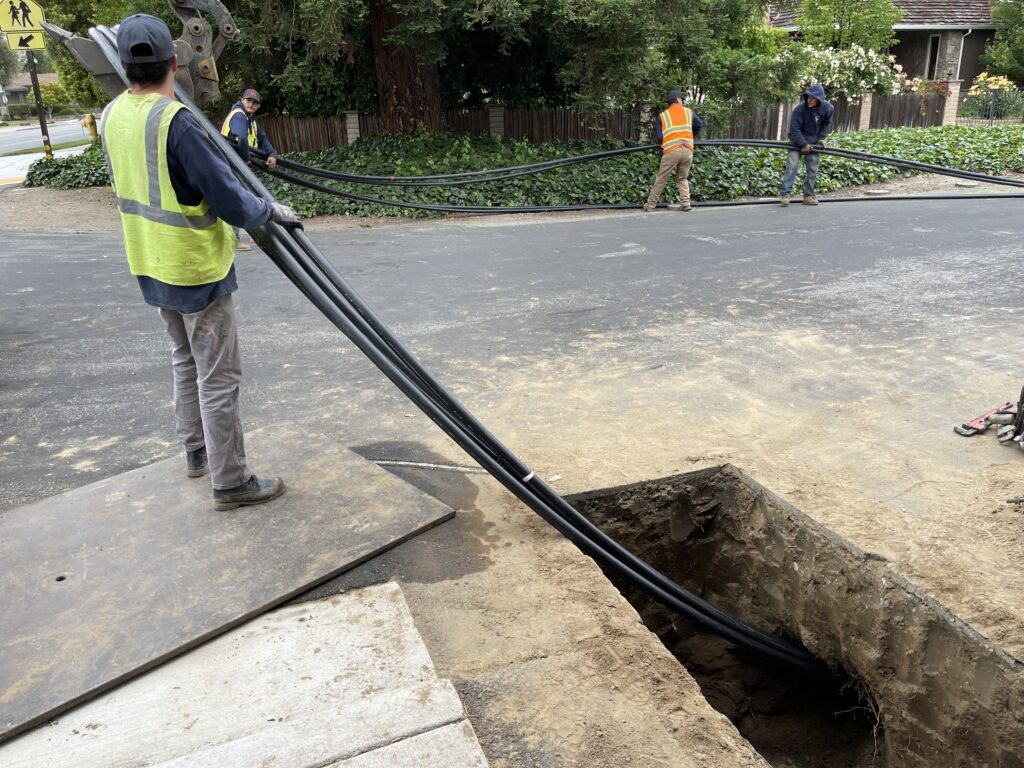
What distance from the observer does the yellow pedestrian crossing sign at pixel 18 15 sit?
15.0 metres

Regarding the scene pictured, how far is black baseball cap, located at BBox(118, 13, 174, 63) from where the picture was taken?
2.85 meters

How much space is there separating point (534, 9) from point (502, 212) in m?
3.01

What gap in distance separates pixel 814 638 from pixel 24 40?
18013 millimetres

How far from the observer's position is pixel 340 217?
13.0m

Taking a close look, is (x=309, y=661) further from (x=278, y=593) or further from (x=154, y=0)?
(x=154, y=0)

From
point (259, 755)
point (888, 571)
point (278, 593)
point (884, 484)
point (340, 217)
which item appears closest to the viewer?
point (259, 755)

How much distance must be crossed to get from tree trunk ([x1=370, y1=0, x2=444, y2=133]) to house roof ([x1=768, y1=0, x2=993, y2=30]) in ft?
58.7

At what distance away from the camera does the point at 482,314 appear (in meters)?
6.89

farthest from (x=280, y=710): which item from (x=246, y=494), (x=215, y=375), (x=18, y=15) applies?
(x=18, y=15)

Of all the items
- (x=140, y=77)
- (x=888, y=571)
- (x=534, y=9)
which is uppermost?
(x=534, y=9)

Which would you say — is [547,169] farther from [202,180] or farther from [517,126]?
[202,180]

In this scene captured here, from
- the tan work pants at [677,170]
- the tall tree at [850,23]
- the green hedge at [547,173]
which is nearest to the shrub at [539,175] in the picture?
the green hedge at [547,173]

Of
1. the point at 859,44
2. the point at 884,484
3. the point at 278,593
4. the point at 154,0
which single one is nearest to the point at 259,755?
the point at 278,593

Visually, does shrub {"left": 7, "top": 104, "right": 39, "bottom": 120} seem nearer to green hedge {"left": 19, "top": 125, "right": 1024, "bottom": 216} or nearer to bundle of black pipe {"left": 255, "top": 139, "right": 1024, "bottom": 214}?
green hedge {"left": 19, "top": 125, "right": 1024, "bottom": 216}
